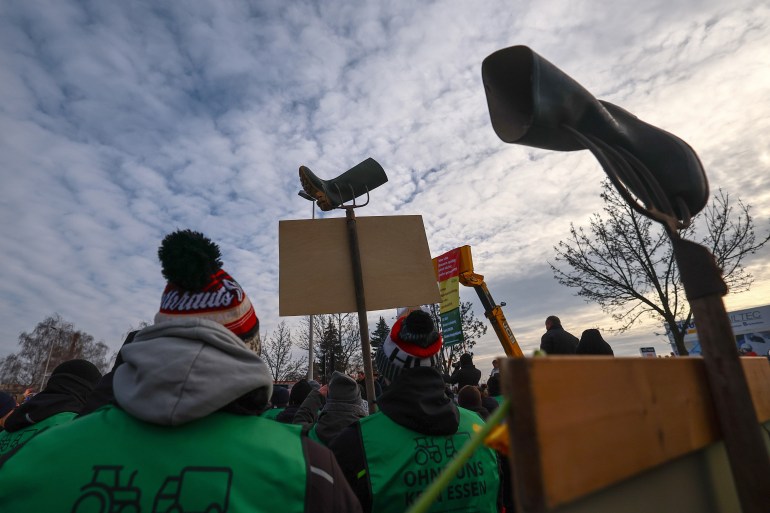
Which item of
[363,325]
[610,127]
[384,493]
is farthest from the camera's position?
[363,325]

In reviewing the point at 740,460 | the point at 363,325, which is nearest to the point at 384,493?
the point at 363,325

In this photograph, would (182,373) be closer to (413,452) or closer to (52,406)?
(413,452)

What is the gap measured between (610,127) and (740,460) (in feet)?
3.14

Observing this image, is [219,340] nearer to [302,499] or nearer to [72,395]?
[302,499]

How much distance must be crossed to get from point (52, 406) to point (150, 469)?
11.2ft

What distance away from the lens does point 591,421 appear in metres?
0.70

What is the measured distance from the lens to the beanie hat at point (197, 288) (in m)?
1.58

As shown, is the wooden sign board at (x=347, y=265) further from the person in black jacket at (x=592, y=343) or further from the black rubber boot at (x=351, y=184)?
the person in black jacket at (x=592, y=343)

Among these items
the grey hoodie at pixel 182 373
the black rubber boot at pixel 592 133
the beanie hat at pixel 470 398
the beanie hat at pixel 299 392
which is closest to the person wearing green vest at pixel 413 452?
the grey hoodie at pixel 182 373

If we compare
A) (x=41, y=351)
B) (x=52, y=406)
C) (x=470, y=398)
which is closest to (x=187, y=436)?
(x=52, y=406)

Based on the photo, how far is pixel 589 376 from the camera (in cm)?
71

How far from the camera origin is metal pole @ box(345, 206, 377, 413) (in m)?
3.05

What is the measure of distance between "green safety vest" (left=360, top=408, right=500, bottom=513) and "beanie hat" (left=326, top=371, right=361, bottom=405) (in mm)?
1533

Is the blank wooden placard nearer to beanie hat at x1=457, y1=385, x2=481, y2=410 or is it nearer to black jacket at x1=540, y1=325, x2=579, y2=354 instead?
beanie hat at x1=457, y1=385, x2=481, y2=410
